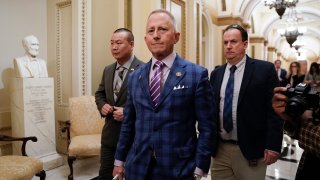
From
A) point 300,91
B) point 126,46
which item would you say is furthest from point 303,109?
point 126,46

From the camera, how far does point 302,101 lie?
4.07 ft

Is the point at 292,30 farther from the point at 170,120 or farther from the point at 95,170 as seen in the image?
the point at 170,120

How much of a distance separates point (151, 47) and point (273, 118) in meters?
0.98

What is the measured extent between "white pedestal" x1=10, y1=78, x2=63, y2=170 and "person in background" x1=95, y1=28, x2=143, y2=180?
192 cm

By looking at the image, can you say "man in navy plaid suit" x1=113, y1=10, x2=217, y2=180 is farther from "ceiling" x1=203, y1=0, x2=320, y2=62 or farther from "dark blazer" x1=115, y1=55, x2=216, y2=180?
"ceiling" x1=203, y1=0, x2=320, y2=62

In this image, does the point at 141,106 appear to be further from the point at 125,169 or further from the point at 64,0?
the point at 64,0

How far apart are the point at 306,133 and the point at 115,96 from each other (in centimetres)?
152

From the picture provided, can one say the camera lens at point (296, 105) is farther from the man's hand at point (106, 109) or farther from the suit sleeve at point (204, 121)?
the man's hand at point (106, 109)

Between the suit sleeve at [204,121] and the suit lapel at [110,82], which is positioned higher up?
the suit lapel at [110,82]

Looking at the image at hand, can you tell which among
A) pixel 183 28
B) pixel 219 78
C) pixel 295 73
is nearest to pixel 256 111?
pixel 219 78

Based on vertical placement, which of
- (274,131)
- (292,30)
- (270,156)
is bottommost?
(270,156)

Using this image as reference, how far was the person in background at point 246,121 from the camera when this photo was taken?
6.12 feet

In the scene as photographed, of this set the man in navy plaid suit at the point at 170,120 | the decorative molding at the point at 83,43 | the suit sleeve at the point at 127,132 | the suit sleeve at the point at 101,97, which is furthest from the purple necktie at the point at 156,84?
the decorative molding at the point at 83,43

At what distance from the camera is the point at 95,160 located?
4.62 m
